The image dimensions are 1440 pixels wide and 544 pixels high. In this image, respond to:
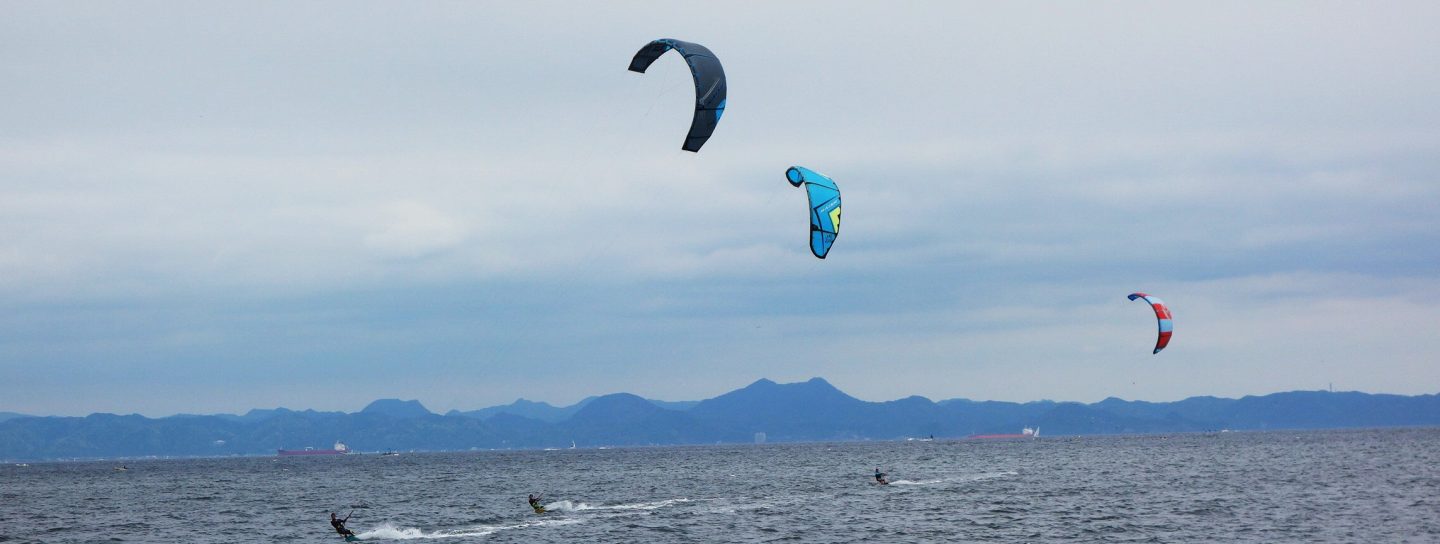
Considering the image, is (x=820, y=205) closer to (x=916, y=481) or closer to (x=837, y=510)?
(x=837, y=510)

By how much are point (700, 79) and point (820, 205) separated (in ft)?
18.8

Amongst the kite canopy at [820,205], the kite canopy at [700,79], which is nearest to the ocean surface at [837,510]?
the kite canopy at [820,205]

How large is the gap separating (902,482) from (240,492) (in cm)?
5131

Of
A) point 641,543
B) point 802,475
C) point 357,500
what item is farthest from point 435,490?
point 641,543

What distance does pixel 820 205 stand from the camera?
3900 centimetres

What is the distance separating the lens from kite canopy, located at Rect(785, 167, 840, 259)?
126 ft

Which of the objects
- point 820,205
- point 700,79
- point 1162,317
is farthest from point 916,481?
point 700,79

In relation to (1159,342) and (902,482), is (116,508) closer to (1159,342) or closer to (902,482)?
(902,482)

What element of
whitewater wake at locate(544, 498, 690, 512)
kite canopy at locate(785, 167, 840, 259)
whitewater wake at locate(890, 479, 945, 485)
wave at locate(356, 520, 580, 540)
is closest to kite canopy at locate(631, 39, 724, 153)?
kite canopy at locate(785, 167, 840, 259)

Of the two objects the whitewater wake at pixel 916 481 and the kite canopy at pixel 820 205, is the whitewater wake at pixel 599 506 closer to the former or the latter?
the whitewater wake at pixel 916 481

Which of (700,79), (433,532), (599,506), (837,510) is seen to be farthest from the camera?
(599,506)

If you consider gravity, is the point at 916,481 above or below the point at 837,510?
above

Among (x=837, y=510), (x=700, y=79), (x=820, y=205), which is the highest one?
(x=700, y=79)

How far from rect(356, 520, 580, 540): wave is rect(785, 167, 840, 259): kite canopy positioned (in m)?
20.5
